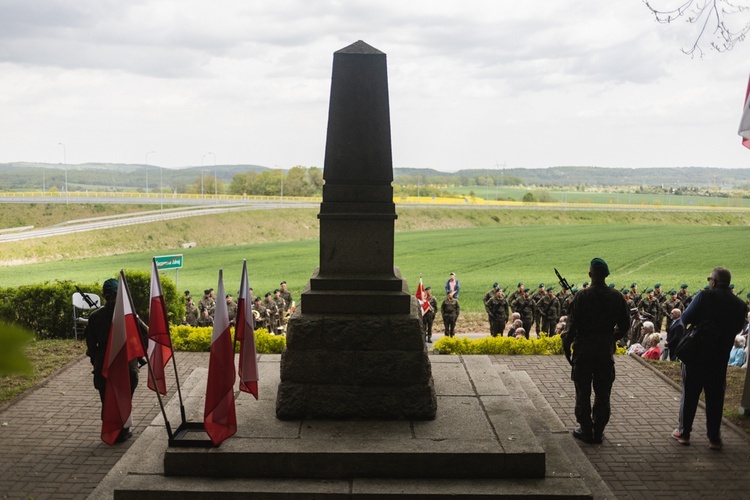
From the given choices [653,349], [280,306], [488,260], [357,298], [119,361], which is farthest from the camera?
[488,260]

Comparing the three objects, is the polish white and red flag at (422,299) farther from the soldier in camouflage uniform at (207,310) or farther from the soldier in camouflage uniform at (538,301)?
the soldier in camouflage uniform at (207,310)

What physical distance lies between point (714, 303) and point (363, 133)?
149 inches

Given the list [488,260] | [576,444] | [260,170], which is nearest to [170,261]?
[576,444]

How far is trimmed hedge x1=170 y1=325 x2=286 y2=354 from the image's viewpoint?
1152 centimetres

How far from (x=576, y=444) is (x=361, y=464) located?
236cm

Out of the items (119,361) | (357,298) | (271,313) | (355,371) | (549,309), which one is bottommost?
(271,313)

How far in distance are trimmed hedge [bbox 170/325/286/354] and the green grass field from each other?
45.8 feet

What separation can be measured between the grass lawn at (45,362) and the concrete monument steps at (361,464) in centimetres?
304

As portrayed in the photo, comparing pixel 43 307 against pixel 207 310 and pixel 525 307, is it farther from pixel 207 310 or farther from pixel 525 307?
pixel 525 307

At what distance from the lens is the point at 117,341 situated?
5820mm

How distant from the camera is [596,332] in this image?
22.7ft

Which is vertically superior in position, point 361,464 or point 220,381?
point 220,381

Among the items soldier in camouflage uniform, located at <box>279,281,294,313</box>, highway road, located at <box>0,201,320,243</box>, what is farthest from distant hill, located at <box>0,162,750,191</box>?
soldier in camouflage uniform, located at <box>279,281,294,313</box>

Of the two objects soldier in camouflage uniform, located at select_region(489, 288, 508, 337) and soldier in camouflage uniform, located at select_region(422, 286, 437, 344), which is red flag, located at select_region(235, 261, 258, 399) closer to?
soldier in camouflage uniform, located at select_region(422, 286, 437, 344)
